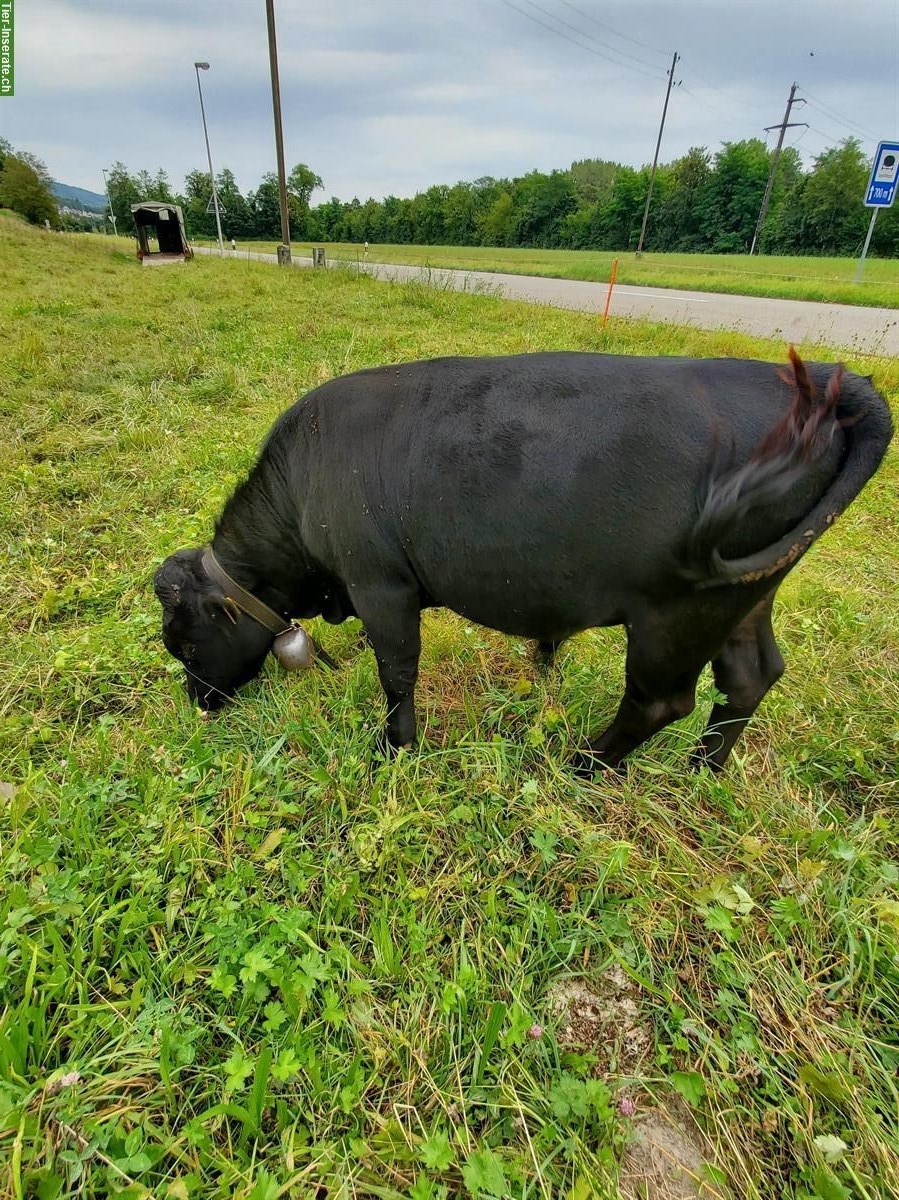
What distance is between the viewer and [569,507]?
1.76 meters

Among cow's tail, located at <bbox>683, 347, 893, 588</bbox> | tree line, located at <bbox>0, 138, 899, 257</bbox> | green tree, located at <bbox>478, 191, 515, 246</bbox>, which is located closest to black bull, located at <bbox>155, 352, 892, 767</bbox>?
cow's tail, located at <bbox>683, 347, 893, 588</bbox>

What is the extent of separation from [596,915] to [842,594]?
248 cm

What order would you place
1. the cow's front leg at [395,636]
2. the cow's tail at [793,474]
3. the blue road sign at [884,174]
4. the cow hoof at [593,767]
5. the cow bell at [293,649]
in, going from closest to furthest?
the cow's tail at [793,474] → the cow's front leg at [395,636] → the cow hoof at [593,767] → the cow bell at [293,649] → the blue road sign at [884,174]

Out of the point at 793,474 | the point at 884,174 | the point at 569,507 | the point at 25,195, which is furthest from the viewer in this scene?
the point at 25,195

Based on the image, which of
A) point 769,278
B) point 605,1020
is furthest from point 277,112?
point 605,1020

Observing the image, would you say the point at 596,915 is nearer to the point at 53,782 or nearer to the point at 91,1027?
the point at 91,1027

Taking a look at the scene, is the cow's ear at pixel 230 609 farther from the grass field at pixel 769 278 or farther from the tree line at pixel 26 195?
the tree line at pixel 26 195

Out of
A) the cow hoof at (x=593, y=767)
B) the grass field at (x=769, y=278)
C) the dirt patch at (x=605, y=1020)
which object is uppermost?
the grass field at (x=769, y=278)

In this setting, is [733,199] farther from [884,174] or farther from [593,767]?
[593,767]

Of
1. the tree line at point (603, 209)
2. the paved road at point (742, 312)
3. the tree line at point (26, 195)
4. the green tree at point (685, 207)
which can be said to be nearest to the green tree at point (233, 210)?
the tree line at point (603, 209)

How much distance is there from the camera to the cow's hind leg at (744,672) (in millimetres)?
2203

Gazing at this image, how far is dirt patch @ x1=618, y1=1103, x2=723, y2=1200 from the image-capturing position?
1.35m

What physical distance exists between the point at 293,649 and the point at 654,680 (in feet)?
4.88

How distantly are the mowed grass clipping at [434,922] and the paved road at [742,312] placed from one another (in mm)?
7487
